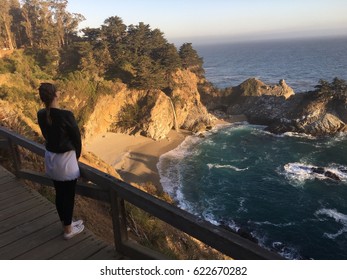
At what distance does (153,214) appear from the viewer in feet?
11.3

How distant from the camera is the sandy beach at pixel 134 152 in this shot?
3284 cm

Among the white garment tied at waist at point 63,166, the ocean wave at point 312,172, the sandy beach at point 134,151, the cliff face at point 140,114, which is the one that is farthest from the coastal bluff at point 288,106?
the white garment tied at waist at point 63,166

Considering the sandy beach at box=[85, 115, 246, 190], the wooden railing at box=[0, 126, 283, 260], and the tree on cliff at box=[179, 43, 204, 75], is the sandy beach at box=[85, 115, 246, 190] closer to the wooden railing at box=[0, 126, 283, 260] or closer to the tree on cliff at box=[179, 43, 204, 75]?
the tree on cliff at box=[179, 43, 204, 75]

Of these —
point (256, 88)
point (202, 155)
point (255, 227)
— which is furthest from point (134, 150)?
point (256, 88)

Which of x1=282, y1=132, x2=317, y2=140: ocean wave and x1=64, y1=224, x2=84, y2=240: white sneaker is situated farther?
x1=282, y1=132, x2=317, y2=140: ocean wave

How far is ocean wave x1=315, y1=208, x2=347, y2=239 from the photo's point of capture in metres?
22.0

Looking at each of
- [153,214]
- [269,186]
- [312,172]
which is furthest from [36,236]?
[312,172]

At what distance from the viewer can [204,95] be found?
206 ft

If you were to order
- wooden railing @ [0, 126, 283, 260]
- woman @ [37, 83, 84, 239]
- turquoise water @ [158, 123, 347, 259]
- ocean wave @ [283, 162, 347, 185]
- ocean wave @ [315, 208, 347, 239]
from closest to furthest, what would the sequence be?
1. wooden railing @ [0, 126, 283, 260]
2. woman @ [37, 83, 84, 239]
3. ocean wave @ [315, 208, 347, 239]
4. turquoise water @ [158, 123, 347, 259]
5. ocean wave @ [283, 162, 347, 185]

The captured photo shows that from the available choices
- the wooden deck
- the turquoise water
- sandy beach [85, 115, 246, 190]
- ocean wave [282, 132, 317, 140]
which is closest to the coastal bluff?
ocean wave [282, 132, 317, 140]

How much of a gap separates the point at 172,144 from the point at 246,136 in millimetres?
11894

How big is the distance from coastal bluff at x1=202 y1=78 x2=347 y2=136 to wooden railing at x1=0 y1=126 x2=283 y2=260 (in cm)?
4693

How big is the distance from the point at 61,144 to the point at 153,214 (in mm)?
1775
